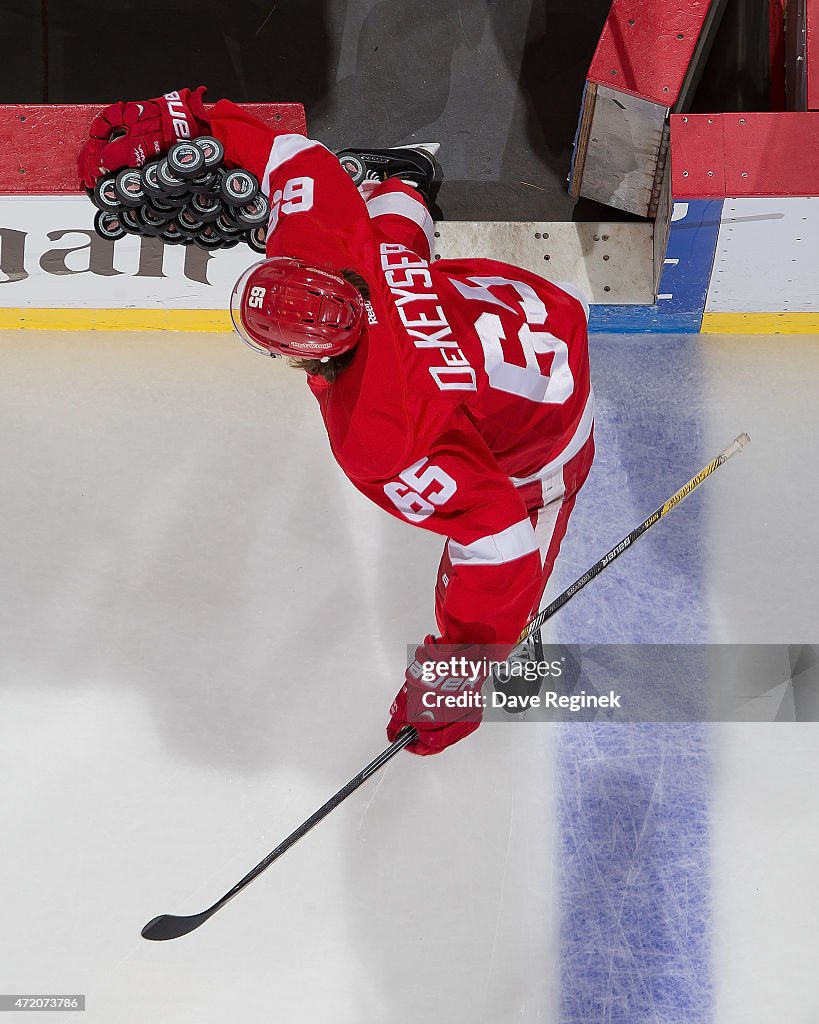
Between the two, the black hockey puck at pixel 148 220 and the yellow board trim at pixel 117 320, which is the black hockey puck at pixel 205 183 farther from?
the yellow board trim at pixel 117 320

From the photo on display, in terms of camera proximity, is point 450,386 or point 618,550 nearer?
point 450,386

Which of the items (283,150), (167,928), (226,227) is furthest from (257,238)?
(167,928)

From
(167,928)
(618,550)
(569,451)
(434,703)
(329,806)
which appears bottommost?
(167,928)

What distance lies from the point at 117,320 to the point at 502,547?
6.63 feet

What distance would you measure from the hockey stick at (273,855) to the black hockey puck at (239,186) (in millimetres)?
1598

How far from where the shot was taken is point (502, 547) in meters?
2.37

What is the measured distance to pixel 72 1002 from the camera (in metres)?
3.34

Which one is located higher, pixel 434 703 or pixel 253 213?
pixel 253 213

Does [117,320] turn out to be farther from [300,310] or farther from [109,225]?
[300,310]

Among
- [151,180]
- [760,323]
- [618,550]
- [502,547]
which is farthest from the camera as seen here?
[760,323]

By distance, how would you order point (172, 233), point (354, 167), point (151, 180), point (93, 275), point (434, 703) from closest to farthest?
point (434, 703)
point (151, 180)
point (172, 233)
point (354, 167)
point (93, 275)

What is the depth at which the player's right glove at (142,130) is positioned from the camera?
2.94 metres

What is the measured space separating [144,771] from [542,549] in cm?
154

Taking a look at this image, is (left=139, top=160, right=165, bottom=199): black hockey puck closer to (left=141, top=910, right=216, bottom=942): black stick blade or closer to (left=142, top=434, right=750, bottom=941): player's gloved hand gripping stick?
(left=142, top=434, right=750, bottom=941): player's gloved hand gripping stick
